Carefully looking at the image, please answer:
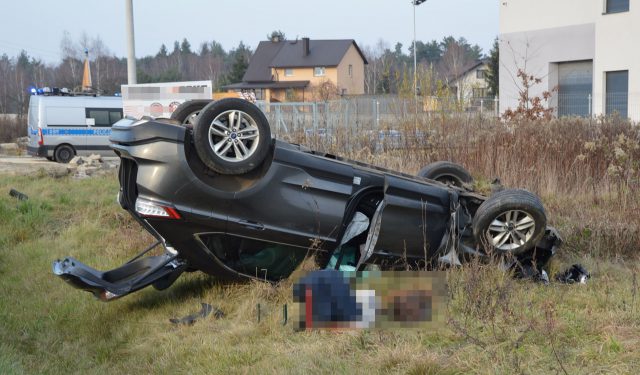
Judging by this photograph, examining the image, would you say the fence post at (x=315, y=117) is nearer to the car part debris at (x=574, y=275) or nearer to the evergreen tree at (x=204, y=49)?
the car part debris at (x=574, y=275)

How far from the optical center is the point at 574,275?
6770mm

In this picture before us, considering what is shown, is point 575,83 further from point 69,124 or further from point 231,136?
point 231,136

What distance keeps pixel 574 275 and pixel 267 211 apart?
118 inches

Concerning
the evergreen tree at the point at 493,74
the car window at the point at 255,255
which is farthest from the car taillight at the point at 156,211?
the evergreen tree at the point at 493,74

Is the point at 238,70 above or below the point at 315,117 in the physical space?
above

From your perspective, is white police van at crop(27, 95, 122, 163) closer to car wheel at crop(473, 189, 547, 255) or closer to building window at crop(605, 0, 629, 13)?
car wheel at crop(473, 189, 547, 255)

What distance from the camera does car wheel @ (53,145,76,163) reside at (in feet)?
82.6

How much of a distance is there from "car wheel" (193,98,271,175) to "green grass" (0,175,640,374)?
114 cm

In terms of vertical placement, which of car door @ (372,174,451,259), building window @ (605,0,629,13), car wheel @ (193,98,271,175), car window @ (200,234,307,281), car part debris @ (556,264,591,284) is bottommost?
car part debris @ (556,264,591,284)

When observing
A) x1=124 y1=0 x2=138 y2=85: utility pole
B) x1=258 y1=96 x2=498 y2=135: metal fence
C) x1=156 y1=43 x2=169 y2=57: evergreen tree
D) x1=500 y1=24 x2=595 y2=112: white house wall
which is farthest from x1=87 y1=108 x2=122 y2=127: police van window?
x1=156 y1=43 x2=169 y2=57: evergreen tree

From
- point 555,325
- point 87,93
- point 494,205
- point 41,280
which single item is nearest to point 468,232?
point 494,205

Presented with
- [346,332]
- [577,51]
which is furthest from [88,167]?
[577,51]

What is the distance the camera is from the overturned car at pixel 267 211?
586cm

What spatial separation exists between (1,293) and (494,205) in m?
5.44
